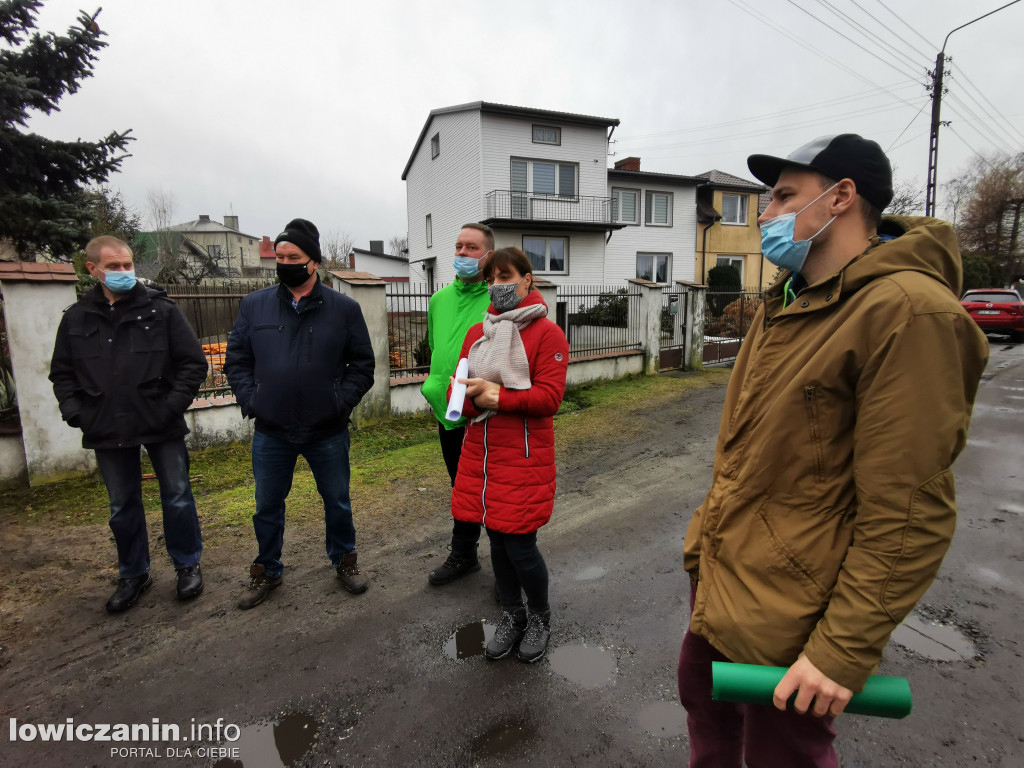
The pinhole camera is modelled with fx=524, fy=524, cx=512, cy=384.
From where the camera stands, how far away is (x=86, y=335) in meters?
3.09

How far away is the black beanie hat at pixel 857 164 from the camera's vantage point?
4.32ft

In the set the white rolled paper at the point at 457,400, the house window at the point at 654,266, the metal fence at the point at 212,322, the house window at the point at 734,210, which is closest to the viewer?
the white rolled paper at the point at 457,400

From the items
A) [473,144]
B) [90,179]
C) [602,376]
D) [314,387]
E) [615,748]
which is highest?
[473,144]

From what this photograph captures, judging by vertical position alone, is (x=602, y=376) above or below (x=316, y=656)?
above

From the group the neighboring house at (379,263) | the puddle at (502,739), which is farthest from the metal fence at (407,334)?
the neighboring house at (379,263)

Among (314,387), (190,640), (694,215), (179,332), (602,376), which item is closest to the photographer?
(190,640)

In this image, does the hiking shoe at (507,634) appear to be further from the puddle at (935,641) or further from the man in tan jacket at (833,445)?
the puddle at (935,641)

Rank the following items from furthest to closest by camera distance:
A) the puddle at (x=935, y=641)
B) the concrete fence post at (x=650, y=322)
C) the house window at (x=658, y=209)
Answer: the house window at (x=658, y=209)
the concrete fence post at (x=650, y=322)
the puddle at (x=935, y=641)

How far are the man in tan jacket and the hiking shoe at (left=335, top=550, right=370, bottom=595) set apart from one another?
91.0 inches

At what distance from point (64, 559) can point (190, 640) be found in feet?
5.45

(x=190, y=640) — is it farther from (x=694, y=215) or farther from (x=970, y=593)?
(x=694, y=215)

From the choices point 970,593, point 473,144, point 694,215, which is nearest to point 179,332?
point 970,593

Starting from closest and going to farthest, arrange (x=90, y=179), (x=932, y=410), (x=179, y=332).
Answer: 1. (x=932, y=410)
2. (x=179, y=332)
3. (x=90, y=179)

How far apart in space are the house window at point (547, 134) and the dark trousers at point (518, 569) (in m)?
21.1
